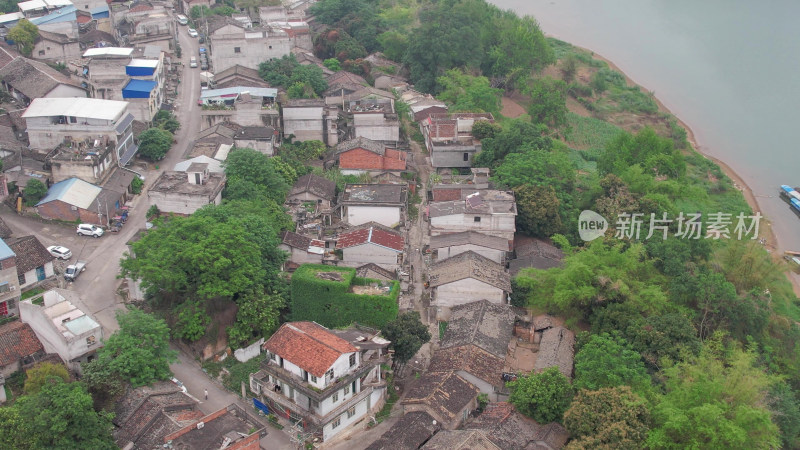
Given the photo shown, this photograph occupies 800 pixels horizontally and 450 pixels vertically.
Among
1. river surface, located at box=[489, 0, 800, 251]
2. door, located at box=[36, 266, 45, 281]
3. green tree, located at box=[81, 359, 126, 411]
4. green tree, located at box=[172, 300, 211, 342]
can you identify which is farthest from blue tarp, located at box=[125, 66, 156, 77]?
river surface, located at box=[489, 0, 800, 251]

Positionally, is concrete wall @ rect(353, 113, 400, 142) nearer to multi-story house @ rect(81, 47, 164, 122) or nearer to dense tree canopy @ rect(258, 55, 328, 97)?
dense tree canopy @ rect(258, 55, 328, 97)

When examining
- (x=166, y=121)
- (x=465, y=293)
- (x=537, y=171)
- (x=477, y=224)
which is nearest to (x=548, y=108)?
(x=537, y=171)

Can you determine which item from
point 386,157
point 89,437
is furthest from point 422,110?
point 89,437

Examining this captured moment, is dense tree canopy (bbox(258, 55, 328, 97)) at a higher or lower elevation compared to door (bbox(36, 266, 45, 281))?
higher

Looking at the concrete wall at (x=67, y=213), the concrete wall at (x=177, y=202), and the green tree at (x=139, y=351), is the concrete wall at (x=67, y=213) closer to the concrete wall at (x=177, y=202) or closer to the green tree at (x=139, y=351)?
the concrete wall at (x=177, y=202)

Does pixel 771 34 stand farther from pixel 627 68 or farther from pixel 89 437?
pixel 89 437
